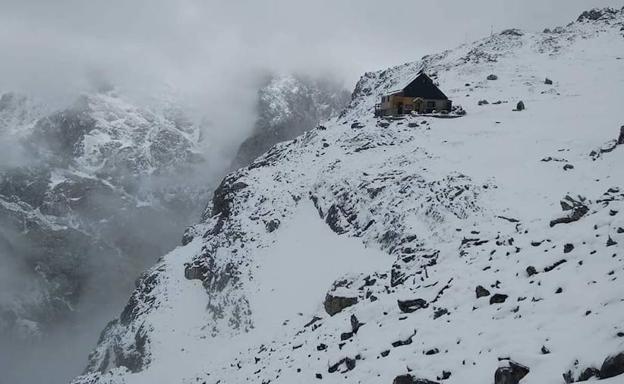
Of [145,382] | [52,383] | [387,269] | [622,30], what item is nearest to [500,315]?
[387,269]

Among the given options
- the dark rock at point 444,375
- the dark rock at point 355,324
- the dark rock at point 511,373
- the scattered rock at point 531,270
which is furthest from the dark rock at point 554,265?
the dark rock at point 355,324

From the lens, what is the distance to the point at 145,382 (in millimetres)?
41312

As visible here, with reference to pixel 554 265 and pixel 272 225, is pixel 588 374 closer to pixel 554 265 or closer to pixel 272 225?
pixel 554 265

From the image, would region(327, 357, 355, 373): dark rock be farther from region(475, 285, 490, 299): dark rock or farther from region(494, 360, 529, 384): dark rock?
region(494, 360, 529, 384): dark rock

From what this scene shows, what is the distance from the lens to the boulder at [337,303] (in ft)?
88.0

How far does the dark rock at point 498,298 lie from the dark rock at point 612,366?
567 cm

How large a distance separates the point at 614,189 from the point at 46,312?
666ft

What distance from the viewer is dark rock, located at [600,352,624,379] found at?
978cm

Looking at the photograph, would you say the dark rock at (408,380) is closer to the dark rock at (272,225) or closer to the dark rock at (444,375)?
the dark rock at (444,375)

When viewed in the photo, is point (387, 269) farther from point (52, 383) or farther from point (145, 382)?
point (52, 383)

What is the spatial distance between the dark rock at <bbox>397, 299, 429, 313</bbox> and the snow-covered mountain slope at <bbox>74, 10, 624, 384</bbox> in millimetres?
53

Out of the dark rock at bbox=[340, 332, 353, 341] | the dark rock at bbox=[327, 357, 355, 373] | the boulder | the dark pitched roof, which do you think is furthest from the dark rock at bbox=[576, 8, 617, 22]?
the dark rock at bbox=[327, 357, 355, 373]

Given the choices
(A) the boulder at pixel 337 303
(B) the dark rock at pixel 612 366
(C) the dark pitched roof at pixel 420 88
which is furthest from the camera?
(C) the dark pitched roof at pixel 420 88

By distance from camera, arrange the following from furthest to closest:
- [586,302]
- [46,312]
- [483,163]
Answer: [46,312], [483,163], [586,302]
